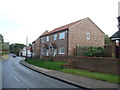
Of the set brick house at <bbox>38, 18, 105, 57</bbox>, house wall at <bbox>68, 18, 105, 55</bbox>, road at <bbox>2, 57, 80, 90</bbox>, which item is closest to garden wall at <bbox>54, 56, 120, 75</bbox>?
road at <bbox>2, 57, 80, 90</bbox>

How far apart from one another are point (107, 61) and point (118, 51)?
439 cm

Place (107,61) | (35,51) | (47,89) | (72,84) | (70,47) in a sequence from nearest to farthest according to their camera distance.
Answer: (47,89) < (72,84) < (107,61) < (70,47) < (35,51)

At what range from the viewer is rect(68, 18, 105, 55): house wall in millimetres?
31719

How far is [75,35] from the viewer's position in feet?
105

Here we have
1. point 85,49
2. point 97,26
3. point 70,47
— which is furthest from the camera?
point 97,26

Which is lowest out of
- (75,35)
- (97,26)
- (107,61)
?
(107,61)

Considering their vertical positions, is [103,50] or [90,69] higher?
A: [103,50]

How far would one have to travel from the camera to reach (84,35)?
33.2 metres

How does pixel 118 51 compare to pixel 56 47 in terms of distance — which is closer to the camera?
pixel 118 51

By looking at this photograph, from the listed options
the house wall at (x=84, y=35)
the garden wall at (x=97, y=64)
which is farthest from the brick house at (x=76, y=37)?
the garden wall at (x=97, y=64)

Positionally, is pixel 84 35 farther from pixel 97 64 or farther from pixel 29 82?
pixel 29 82

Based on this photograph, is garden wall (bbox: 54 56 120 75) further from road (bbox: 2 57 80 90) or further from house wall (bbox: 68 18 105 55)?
house wall (bbox: 68 18 105 55)

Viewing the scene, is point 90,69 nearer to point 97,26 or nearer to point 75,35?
point 75,35

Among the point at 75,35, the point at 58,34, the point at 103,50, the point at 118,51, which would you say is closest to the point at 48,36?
the point at 58,34
